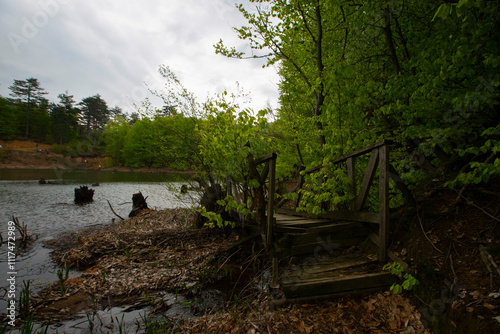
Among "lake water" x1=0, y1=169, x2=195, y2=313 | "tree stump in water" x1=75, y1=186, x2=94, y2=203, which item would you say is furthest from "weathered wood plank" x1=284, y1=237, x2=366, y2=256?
"tree stump in water" x1=75, y1=186, x2=94, y2=203

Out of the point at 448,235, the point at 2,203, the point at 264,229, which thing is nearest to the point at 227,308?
the point at 264,229

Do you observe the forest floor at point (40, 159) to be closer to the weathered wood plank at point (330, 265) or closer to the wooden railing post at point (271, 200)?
the wooden railing post at point (271, 200)

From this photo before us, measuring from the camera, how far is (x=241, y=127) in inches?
181

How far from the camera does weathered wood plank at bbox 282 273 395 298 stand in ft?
12.3

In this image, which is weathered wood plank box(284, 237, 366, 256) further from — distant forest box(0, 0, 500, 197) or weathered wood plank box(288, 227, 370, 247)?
distant forest box(0, 0, 500, 197)

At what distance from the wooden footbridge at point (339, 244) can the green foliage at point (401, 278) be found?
5.5 inches

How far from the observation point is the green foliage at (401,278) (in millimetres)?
3268

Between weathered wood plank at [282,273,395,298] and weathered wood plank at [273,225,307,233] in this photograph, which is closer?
weathered wood plank at [282,273,395,298]

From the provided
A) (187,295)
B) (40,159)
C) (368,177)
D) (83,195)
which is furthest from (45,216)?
(40,159)

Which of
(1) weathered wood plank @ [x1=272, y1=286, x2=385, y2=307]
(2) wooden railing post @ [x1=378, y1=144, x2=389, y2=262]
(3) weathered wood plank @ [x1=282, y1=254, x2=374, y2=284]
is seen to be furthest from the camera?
(3) weathered wood plank @ [x1=282, y1=254, x2=374, y2=284]

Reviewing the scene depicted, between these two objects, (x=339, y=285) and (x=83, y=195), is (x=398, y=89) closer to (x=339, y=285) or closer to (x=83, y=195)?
(x=339, y=285)

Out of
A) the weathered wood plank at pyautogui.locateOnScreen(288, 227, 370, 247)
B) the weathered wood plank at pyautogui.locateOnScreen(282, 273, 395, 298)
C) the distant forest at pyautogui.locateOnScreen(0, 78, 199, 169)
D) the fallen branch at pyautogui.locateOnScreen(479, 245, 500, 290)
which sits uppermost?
the distant forest at pyautogui.locateOnScreen(0, 78, 199, 169)

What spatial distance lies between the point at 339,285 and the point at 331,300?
0.30 meters

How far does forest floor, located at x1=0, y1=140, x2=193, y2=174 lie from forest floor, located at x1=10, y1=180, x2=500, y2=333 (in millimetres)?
43937
